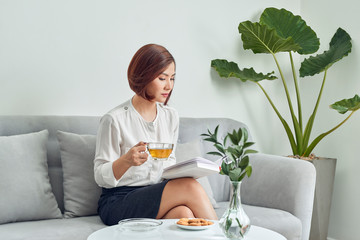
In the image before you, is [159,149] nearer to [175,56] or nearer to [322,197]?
[175,56]

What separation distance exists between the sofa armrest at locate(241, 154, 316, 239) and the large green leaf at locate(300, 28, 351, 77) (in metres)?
0.92

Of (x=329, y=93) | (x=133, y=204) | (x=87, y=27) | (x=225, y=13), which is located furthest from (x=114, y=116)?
(x=329, y=93)

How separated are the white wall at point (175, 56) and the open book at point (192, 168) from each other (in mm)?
1117

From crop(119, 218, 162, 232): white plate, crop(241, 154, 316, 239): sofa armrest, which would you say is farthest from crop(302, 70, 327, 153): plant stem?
crop(119, 218, 162, 232): white plate

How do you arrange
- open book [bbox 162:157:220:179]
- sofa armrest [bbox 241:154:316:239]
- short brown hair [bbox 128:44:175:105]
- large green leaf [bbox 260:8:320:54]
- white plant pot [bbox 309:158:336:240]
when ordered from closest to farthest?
open book [bbox 162:157:220:179], short brown hair [bbox 128:44:175:105], sofa armrest [bbox 241:154:316:239], white plant pot [bbox 309:158:336:240], large green leaf [bbox 260:8:320:54]

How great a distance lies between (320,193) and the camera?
3.25 metres

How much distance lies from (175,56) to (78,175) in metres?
1.23

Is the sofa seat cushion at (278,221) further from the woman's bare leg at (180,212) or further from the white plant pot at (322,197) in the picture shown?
the white plant pot at (322,197)

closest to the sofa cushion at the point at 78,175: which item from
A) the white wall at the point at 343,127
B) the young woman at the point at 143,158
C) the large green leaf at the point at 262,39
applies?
the young woman at the point at 143,158

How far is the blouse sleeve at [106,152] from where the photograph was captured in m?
2.13

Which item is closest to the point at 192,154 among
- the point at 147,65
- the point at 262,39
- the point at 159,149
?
the point at 147,65

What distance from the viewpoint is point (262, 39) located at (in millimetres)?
3227

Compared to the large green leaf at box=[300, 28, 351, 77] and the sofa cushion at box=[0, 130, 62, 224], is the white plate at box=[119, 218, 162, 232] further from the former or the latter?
the large green leaf at box=[300, 28, 351, 77]

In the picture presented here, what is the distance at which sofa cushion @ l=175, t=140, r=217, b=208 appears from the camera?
262cm
